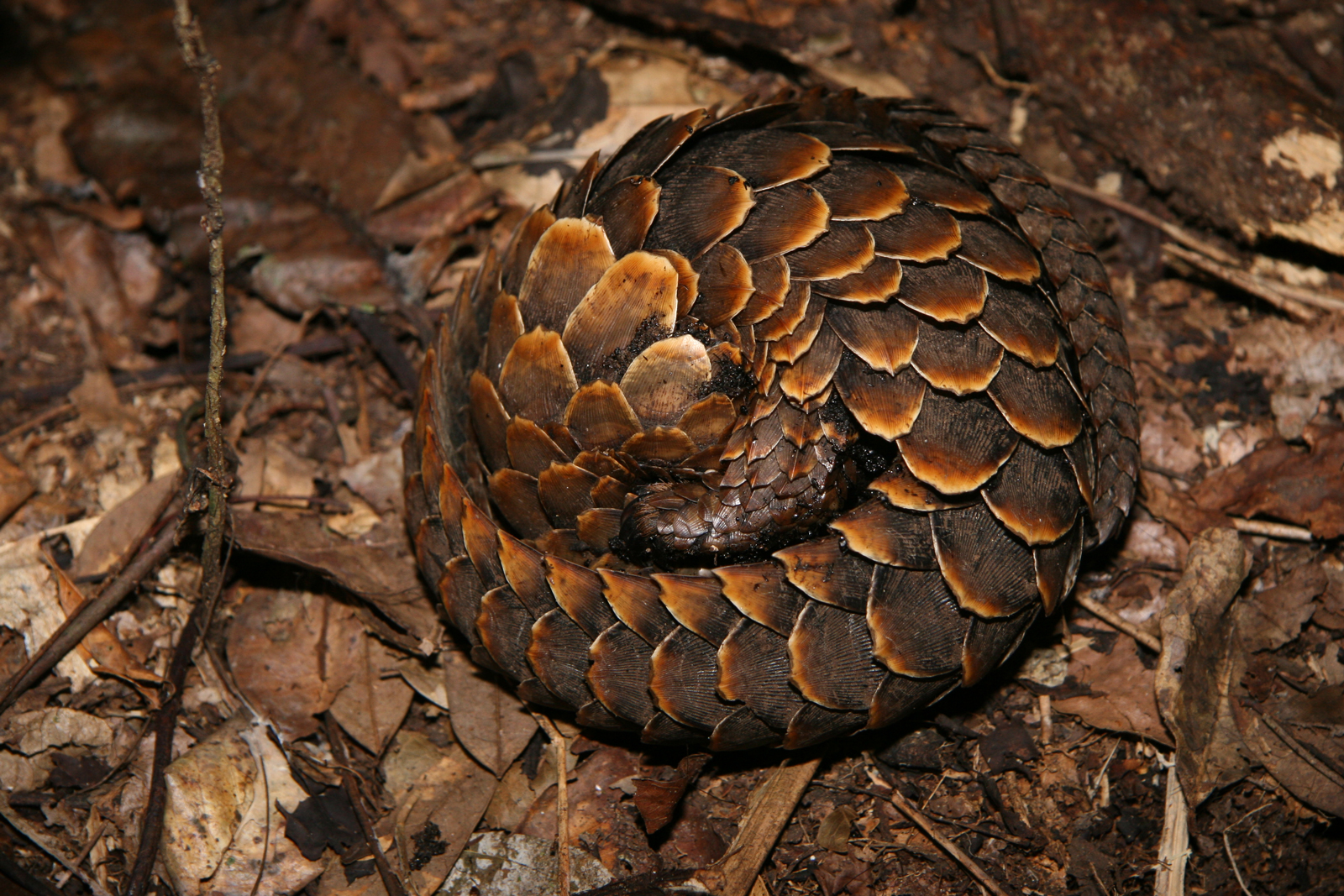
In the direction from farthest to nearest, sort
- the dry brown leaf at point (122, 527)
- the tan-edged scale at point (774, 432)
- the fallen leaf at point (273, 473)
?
the fallen leaf at point (273, 473) < the dry brown leaf at point (122, 527) < the tan-edged scale at point (774, 432)

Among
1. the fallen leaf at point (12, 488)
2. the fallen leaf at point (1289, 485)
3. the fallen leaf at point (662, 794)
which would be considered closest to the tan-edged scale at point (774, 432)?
the fallen leaf at point (662, 794)

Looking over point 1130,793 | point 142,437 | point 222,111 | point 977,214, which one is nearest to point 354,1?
point 222,111

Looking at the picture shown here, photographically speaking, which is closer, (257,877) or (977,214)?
(977,214)

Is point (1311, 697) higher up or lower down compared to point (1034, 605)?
lower down

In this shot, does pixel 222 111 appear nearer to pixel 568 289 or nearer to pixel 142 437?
pixel 142 437

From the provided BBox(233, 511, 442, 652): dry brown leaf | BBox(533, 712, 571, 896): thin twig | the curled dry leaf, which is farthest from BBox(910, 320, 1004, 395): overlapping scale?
the curled dry leaf

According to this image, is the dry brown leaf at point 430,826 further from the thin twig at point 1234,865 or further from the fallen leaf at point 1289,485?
the fallen leaf at point 1289,485

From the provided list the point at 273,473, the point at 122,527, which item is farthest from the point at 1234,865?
the point at 122,527
